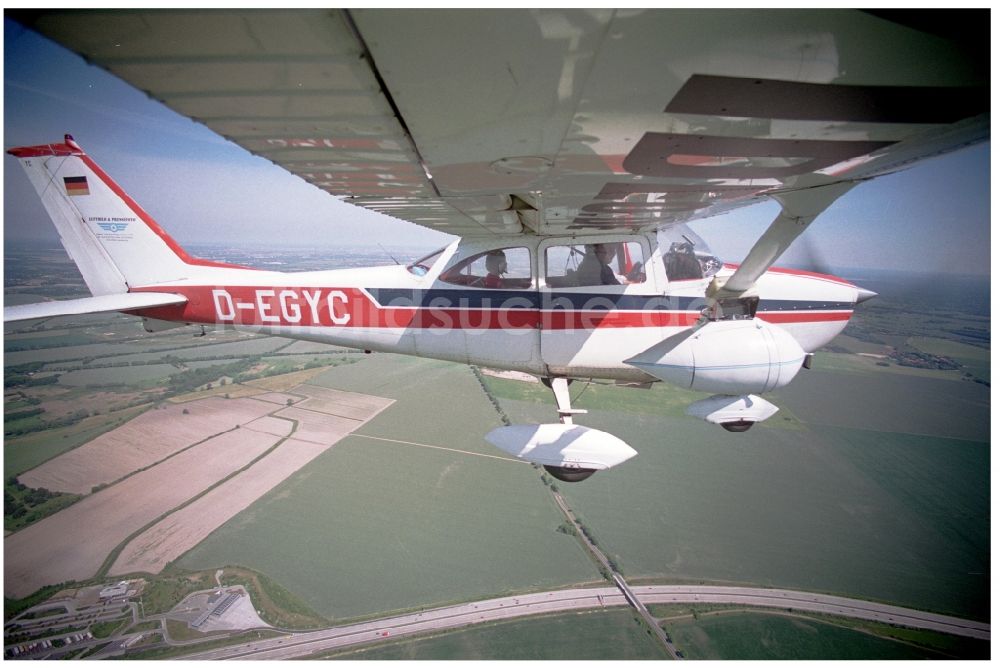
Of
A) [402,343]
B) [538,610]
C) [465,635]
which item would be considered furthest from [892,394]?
[402,343]

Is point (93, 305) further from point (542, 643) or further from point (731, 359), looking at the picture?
point (542, 643)

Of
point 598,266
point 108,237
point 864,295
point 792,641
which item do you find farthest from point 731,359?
point 792,641

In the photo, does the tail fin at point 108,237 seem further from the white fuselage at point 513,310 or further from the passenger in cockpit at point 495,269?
the passenger in cockpit at point 495,269

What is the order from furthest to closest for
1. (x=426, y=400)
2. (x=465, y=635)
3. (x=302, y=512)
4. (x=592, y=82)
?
(x=426, y=400) → (x=302, y=512) → (x=465, y=635) → (x=592, y=82)

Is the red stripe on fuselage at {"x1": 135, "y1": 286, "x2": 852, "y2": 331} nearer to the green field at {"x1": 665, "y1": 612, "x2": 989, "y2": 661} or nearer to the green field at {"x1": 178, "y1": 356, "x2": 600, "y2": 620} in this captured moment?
the green field at {"x1": 178, "y1": 356, "x2": 600, "y2": 620}

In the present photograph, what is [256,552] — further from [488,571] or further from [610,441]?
[610,441]

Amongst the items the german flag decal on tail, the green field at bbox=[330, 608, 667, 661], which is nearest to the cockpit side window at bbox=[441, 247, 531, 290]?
the german flag decal on tail

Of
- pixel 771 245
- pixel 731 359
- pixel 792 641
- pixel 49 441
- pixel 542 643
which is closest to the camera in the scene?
pixel 771 245
